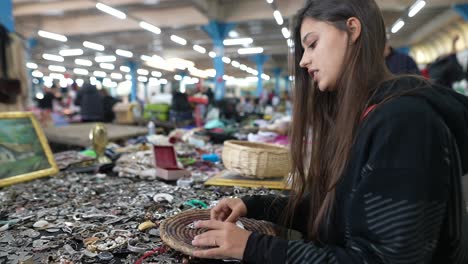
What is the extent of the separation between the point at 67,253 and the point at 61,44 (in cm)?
1751

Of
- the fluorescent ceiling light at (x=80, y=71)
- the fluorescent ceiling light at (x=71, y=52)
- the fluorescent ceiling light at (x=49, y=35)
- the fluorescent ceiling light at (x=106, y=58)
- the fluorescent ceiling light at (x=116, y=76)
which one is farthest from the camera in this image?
the fluorescent ceiling light at (x=116, y=76)

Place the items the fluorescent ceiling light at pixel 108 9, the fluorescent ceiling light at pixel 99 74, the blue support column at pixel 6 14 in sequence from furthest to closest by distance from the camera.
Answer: the fluorescent ceiling light at pixel 99 74
the fluorescent ceiling light at pixel 108 9
the blue support column at pixel 6 14

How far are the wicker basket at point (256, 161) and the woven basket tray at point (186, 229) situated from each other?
29.0 inches

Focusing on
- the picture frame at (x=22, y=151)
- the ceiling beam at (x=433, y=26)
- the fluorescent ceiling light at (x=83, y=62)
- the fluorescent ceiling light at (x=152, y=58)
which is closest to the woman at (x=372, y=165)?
the picture frame at (x=22, y=151)

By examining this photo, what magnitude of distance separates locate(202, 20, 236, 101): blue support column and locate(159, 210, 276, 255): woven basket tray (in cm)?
1053

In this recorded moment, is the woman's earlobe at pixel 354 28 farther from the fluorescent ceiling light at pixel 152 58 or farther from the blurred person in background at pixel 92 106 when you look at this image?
the fluorescent ceiling light at pixel 152 58

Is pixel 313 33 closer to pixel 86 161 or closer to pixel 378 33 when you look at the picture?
pixel 378 33

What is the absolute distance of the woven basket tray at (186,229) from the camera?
1.11 m

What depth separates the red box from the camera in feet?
7.75

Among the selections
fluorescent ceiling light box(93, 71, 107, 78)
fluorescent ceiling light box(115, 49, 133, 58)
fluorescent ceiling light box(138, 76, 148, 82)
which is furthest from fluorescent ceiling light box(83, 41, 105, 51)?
fluorescent ceiling light box(138, 76, 148, 82)

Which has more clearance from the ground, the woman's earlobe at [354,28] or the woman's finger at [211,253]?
the woman's earlobe at [354,28]

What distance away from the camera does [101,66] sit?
23.6m

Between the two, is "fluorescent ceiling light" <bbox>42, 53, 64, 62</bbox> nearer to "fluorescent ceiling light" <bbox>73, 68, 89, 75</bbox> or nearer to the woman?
"fluorescent ceiling light" <bbox>73, 68, 89, 75</bbox>

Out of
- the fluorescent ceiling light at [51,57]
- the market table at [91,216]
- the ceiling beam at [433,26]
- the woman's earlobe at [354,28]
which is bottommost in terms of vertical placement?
the market table at [91,216]
